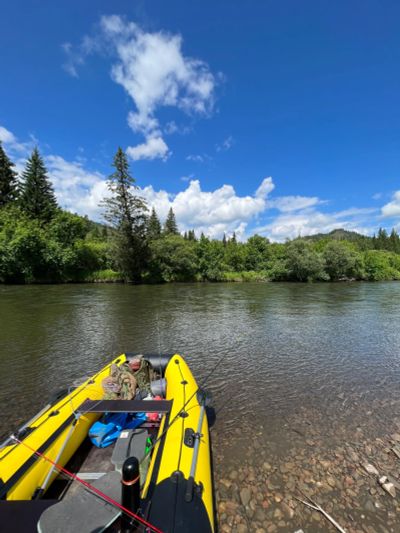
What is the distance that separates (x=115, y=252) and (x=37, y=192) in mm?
16024

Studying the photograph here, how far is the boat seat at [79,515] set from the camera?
1823mm

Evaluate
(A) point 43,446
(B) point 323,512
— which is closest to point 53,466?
(A) point 43,446

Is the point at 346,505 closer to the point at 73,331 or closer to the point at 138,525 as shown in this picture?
the point at 138,525

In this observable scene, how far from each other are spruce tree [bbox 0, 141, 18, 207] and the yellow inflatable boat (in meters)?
39.9

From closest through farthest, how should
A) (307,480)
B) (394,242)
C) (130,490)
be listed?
1. (130,490)
2. (307,480)
3. (394,242)

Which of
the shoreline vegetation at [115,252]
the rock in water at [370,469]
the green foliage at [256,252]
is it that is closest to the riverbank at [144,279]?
the shoreline vegetation at [115,252]

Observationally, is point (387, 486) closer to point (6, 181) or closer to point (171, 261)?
point (171, 261)

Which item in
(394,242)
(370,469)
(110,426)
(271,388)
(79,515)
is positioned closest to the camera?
(79,515)

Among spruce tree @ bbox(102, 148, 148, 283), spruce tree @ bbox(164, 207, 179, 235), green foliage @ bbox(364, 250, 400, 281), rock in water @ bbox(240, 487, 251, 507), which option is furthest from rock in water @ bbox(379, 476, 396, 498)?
spruce tree @ bbox(164, 207, 179, 235)

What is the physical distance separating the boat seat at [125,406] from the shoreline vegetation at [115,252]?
2778cm

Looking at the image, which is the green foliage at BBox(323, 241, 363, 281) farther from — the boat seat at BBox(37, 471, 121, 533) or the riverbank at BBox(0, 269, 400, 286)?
the boat seat at BBox(37, 471, 121, 533)

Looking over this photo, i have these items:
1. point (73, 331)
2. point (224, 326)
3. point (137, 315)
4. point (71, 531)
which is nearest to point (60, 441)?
point (71, 531)

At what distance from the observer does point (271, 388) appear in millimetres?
5582

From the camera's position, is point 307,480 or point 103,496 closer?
point 103,496
